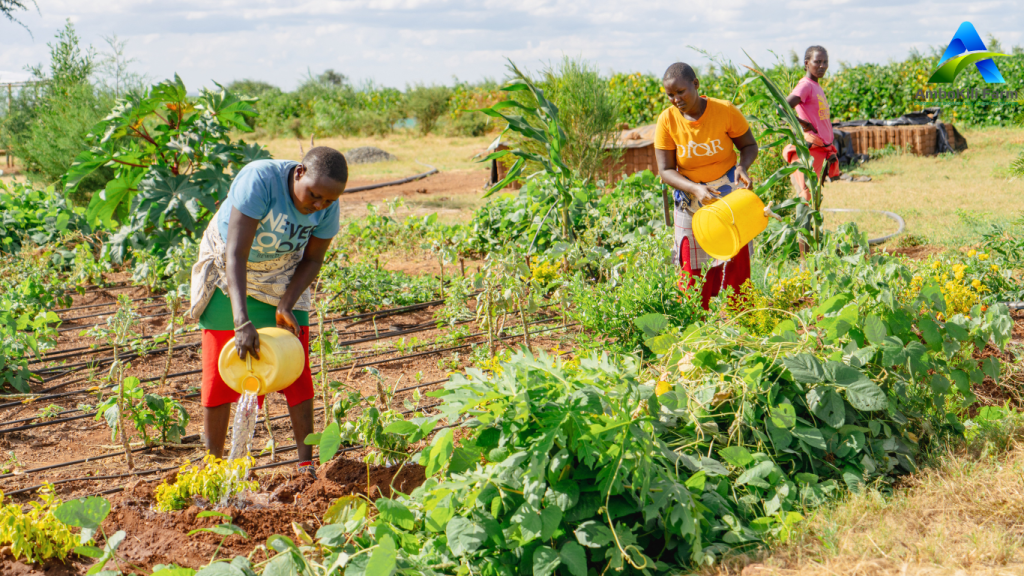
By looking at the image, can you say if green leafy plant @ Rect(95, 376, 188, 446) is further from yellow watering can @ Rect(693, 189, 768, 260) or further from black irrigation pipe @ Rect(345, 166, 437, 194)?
black irrigation pipe @ Rect(345, 166, 437, 194)

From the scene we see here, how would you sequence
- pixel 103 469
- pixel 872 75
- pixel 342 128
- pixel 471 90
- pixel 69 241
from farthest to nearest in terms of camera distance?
pixel 471 90
pixel 342 128
pixel 872 75
pixel 69 241
pixel 103 469

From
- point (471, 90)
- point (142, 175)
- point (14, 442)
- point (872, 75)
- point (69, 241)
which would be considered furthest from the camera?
point (471, 90)

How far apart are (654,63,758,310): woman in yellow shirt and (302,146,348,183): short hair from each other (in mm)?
1582

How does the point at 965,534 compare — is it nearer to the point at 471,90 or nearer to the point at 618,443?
the point at 618,443

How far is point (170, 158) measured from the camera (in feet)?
16.9

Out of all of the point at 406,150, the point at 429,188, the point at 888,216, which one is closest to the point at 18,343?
the point at 888,216

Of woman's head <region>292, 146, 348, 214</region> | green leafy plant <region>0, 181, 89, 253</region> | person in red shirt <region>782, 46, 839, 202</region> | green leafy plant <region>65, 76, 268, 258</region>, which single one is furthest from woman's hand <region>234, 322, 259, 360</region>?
green leafy plant <region>0, 181, 89, 253</region>

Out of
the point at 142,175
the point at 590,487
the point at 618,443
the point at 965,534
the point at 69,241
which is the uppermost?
the point at 142,175

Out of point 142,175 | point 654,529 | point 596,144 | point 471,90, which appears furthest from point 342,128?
point 654,529

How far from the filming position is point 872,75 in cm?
1464

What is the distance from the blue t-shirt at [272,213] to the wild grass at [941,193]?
Answer: 3.90 m

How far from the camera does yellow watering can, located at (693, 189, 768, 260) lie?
121 inches

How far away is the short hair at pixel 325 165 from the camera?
88.0 inches

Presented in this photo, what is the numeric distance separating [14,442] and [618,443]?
2.65 metres
